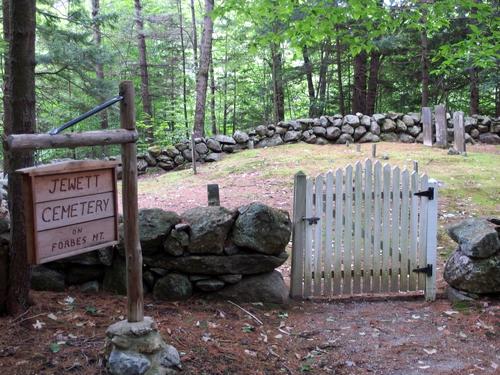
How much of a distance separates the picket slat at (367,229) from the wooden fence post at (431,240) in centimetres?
64

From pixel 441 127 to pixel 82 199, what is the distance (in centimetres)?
1257

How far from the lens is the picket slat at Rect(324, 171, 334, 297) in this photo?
494cm

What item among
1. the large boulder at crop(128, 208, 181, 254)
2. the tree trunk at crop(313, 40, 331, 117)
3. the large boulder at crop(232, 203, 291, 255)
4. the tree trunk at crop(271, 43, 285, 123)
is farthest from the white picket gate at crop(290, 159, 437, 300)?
the tree trunk at crop(313, 40, 331, 117)

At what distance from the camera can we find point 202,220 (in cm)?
457

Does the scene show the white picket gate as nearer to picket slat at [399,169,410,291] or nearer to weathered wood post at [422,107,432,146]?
picket slat at [399,169,410,291]

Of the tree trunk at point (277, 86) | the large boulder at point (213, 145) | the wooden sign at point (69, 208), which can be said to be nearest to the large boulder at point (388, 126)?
the tree trunk at point (277, 86)

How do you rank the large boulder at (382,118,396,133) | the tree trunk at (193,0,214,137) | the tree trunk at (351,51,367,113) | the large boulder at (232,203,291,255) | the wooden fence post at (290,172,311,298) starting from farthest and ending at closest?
the tree trunk at (351,51,367,113) → the large boulder at (382,118,396,133) → the tree trunk at (193,0,214,137) → the wooden fence post at (290,172,311,298) → the large boulder at (232,203,291,255)

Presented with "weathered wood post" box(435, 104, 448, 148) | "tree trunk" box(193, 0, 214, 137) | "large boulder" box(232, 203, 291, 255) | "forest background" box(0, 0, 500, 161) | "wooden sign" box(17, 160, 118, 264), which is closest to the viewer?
"wooden sign" box(17, 160, 118, 264)

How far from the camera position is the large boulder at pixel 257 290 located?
472 centimetres

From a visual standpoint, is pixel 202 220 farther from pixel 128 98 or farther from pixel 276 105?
pixel 276 105

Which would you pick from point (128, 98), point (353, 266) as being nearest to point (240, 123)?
point (353, 266)

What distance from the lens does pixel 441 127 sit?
531 inches

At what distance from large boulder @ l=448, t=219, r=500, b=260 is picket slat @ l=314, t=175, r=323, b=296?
1492 mm

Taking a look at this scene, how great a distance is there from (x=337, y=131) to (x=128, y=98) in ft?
40.5
